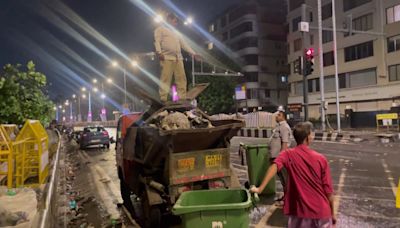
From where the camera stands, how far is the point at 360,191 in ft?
28.9

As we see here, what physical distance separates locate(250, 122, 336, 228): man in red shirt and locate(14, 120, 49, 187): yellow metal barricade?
8244mm

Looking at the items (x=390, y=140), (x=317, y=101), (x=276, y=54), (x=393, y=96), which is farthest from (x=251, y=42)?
(x=390, y=140)

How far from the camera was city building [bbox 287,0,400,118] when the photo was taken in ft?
128

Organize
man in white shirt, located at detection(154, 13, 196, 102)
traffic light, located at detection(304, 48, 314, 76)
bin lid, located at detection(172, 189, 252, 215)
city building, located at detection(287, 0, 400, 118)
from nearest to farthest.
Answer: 1. bin lid, located at detection(172, 189, 252, 215)
2. man in white shirt, located at detection(154, 13, 196, 102)
3. traffic light, located at detection(304, 48, 314, 76)
4. city building, located at detection(287, 0, 400, 118)

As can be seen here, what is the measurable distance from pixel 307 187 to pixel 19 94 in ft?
40.6

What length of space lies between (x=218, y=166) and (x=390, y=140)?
17979 mm

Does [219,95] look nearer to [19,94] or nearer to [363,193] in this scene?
[19,94]

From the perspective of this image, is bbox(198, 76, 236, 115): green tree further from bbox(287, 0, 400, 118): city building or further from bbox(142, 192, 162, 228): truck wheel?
bbox(142, 192, 162, 228): truck wheel

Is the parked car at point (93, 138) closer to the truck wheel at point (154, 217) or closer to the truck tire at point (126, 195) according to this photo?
the truck tire at point (126, 195)

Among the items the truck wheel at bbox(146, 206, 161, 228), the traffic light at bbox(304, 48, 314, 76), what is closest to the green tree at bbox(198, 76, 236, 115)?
the traffic light at bbox(304, 48, 314, 76)

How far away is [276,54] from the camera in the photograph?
66.6 metres

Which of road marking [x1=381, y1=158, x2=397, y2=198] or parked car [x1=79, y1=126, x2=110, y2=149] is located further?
parked car [x1=79, y1=126, x2=110, y2=149]

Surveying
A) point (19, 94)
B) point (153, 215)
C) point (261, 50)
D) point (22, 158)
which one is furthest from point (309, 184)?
point (261, 50)

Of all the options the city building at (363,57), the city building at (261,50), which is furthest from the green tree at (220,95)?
the city building at (363,57)
